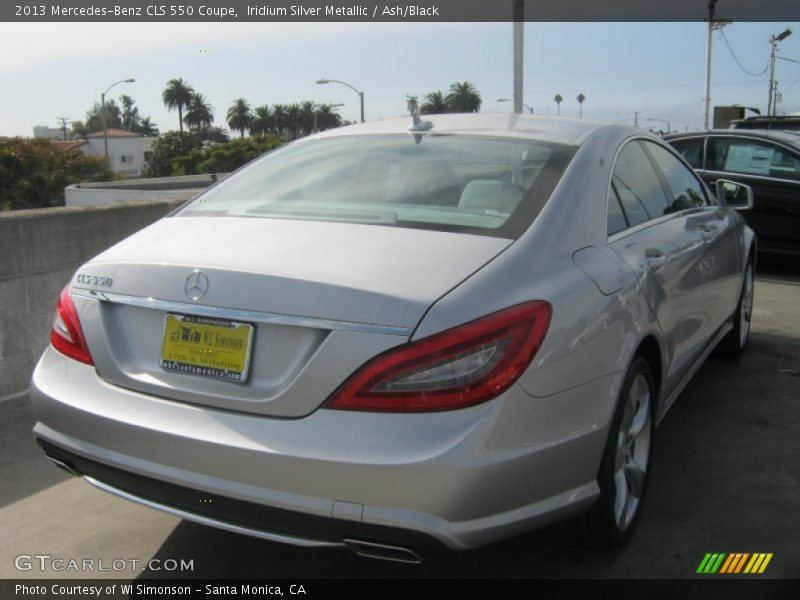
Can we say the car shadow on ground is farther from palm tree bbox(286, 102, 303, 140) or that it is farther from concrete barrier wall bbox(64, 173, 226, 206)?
palm tree bbox(286, 102, 303, 140)

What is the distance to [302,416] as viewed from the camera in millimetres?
2383

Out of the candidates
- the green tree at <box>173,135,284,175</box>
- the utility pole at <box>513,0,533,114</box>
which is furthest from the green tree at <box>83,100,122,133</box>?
the utility pole at <box>513,0,533,114</box>

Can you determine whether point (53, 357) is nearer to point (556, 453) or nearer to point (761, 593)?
point (556, 453)

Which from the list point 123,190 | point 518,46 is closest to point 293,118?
point 123,190

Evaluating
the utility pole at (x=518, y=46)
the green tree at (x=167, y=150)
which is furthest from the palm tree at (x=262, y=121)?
the utility pole at (x=518, y=46)

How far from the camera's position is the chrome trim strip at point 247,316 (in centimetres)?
233

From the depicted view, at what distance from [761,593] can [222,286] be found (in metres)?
2.05

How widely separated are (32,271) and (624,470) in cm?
352

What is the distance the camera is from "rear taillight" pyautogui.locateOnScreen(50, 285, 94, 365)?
9.13 feet

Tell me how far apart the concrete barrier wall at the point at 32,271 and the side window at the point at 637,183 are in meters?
3.27

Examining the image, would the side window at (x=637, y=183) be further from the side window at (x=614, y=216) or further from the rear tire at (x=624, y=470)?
the rear tire at (x=624, y=470)

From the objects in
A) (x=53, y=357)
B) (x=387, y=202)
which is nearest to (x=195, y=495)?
(x=53, y=357)

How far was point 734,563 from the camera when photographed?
3.07 metres

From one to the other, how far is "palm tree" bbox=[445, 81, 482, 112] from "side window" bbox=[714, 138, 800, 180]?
7299 cm
